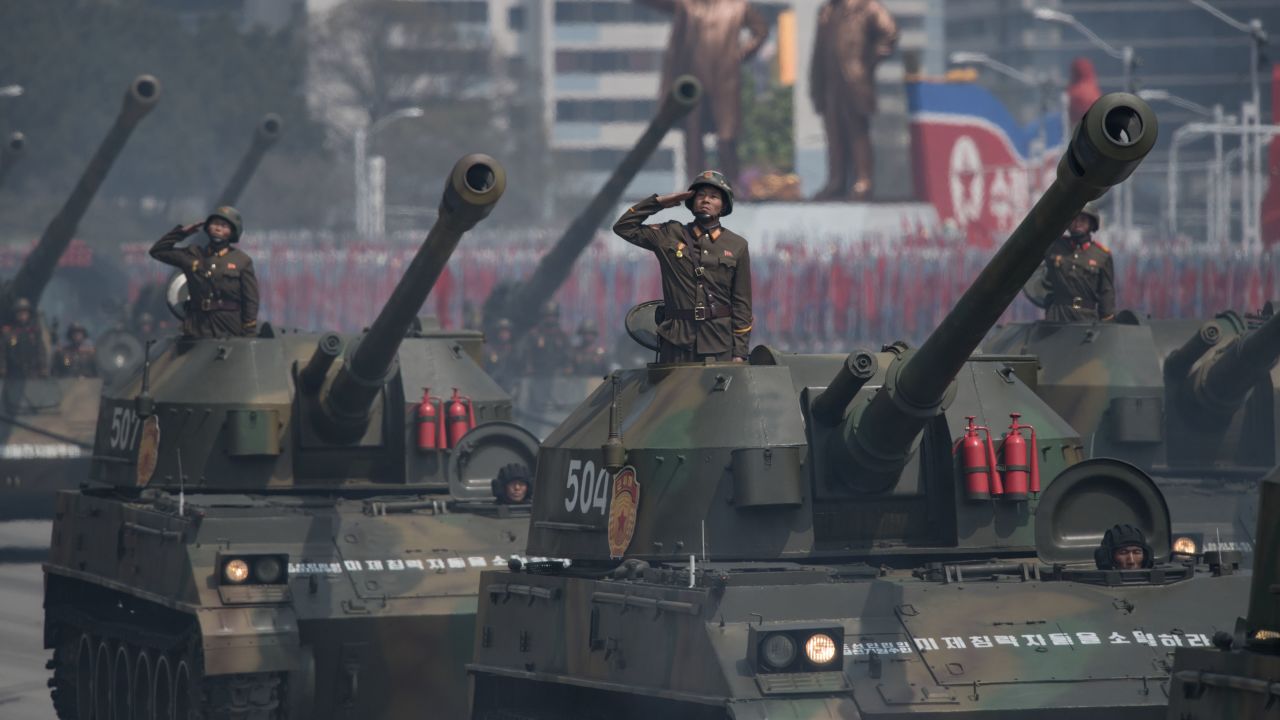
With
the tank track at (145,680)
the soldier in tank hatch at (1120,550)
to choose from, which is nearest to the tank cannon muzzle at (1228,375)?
the soldier in tank hatch at (1120,550)

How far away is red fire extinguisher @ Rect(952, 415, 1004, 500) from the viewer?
13.9 meters

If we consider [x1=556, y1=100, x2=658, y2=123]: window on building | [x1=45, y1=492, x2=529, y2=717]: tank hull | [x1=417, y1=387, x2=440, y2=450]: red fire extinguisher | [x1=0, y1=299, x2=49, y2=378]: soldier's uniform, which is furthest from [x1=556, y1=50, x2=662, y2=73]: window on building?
[x1=45, y1=492, x2=529, y2=717]: tank hull

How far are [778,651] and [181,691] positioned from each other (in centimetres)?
639

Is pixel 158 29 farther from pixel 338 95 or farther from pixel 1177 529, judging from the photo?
pixel 1177 529

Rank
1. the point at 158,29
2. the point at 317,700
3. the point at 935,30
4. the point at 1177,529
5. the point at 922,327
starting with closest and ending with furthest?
the point at 317,700 < the point at 1177,529 < the point at 922,327 < the point at 158,29 < the point at 935,30

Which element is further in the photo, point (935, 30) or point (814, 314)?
point (935, 30)

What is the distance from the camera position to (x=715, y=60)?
57.4 m

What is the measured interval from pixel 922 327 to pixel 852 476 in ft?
133

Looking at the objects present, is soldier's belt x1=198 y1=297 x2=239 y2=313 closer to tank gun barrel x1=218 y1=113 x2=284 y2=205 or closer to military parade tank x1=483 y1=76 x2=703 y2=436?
tank gun barrel x1=218 y1=113 x2=284 y2=205

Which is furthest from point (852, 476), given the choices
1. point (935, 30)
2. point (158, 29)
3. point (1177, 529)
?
point (935, 30)

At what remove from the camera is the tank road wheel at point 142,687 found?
1789 centimetres

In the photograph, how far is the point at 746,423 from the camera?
13742mm

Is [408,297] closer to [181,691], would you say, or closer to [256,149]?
[181,691]

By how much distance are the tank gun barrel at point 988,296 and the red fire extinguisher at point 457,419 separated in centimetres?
593
